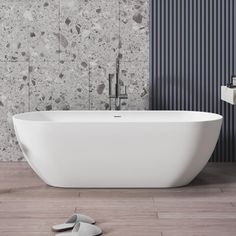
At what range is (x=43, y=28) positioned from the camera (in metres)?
5.55

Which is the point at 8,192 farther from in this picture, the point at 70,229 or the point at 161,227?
the point at 161,227

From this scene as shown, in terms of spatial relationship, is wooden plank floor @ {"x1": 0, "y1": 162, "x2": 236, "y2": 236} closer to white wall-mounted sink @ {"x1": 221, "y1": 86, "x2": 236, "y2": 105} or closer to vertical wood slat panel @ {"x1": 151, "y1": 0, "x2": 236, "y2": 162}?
white wall-mounted sink @ {"x1": 221, "y1": 86, "x2": 236, "y2": 105}

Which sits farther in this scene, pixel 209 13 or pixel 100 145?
pixel 209 13

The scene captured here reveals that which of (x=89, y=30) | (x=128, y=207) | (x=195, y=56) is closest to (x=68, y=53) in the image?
(x=89, y=30)

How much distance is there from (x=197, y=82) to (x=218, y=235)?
7.89 feet

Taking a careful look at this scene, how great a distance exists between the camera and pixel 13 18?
5.55m

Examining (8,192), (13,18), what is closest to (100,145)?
(8,192)

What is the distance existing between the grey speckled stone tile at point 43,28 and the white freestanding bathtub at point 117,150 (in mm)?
1187

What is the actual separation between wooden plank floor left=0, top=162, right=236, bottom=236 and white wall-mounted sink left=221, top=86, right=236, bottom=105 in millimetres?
669

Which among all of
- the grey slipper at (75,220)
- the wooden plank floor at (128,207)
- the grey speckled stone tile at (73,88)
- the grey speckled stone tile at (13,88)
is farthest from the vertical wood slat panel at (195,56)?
the grey slipper at (75,220)

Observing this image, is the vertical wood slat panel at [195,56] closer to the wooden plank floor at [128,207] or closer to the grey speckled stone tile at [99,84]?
the grey speckled stone tile at [99,84]

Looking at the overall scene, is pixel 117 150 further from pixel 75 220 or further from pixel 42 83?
pixel 42 83

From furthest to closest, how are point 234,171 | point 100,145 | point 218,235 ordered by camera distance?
point 234,171
point 100,145
point 218,235

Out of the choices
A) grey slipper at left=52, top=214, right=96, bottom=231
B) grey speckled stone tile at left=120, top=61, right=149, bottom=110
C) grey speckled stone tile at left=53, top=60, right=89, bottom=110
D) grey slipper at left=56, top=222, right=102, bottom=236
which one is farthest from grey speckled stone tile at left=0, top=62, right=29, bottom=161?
grey slipper at left=56, top=222, right=102, bottom=236
